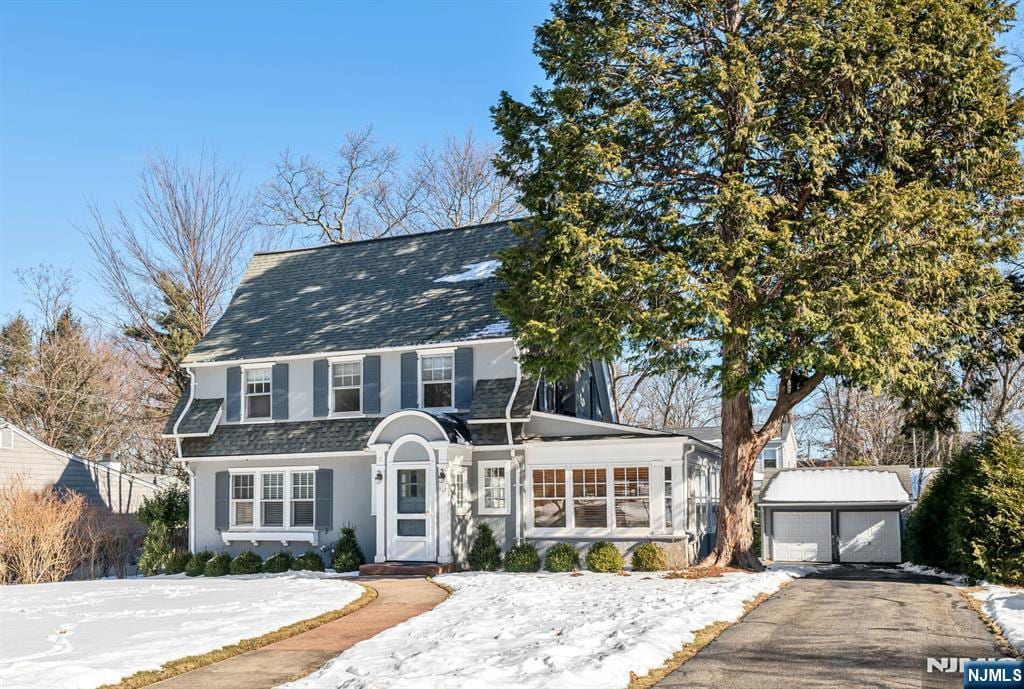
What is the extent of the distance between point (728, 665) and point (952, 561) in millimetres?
13103

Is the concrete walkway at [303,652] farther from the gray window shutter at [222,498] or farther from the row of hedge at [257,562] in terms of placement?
the gray window shutter at [222,498]

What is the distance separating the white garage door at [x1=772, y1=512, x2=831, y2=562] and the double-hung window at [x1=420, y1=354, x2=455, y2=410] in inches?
587

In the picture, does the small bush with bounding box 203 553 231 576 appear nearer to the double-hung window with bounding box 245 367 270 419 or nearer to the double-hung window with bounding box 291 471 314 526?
the double-hung window with bounding box 291 471 314 526

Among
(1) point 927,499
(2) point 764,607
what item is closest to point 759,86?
(2) point 764,607

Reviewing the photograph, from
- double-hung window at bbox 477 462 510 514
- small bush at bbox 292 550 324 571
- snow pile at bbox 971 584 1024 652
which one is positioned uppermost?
double-hung window at bbox 477 462 510 514

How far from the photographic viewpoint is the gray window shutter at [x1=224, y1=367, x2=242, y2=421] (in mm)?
25844

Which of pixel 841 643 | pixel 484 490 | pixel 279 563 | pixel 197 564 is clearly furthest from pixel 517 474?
pixel 841 643

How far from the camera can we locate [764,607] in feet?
49.2

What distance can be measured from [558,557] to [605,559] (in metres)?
1.08

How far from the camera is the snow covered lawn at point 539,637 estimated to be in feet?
30.2

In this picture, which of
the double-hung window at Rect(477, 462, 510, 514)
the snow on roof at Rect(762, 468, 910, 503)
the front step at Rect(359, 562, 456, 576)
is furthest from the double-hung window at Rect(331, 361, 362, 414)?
the snow on roof at Rect(762, 468, 910, 503)

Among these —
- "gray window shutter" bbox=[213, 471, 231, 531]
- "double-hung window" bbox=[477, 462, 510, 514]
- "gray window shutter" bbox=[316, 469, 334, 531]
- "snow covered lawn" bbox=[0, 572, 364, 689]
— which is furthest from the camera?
"gray window shutter" bbox=[213, 471, 231, 531]

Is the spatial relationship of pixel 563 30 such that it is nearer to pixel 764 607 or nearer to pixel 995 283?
pixel 995 283

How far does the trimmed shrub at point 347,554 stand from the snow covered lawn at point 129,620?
1906 millimetres
